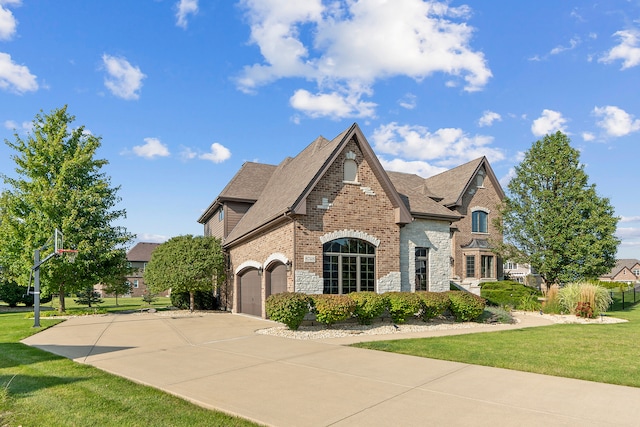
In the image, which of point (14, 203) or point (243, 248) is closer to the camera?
point (243, 248)

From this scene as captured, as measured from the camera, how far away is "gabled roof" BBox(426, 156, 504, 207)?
32.4m

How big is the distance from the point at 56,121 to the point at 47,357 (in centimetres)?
1991

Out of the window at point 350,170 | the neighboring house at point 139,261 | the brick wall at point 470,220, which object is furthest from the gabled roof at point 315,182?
the neighboring house at point 139,261

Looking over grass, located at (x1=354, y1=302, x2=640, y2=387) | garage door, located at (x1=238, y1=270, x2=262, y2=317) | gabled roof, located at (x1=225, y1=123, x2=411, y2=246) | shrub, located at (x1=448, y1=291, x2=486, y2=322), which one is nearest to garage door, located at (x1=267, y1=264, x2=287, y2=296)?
garage door, located at (x1=238, y1=270, x2=262, y2=317)

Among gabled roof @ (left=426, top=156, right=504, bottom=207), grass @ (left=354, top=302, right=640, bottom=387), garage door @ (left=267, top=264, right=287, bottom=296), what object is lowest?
grass @ (left=354, top=302, right=640, bottom=387)

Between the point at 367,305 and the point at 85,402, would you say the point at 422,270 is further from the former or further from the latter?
the point at 85,402

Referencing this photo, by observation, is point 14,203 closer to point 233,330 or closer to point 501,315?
point 233,330

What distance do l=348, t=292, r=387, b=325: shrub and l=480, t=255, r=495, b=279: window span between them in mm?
18557

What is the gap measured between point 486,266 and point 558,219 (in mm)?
6512

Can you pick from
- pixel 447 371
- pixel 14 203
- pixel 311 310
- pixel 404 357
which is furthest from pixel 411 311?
pixel 14 203

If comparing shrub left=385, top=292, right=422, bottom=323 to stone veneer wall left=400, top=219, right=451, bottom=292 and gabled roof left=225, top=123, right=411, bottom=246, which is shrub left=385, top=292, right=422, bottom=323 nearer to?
stone veneer wall left=400, top=219, right=451, bottom=292

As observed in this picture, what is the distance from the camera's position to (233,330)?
14664mm

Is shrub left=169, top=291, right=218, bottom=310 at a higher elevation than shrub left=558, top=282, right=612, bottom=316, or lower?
lower

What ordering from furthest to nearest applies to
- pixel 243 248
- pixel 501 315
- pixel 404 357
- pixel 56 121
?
pixel 56 121 < pixel 243 248 < pixel 501 315 < pixel 404 357
